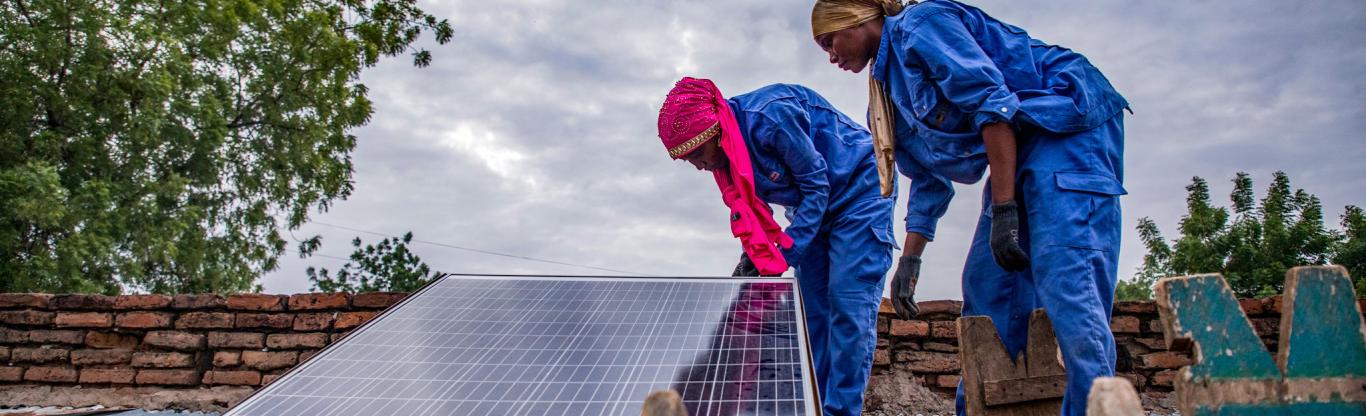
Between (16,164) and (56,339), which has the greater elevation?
(16,164)

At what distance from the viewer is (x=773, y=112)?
2895mm

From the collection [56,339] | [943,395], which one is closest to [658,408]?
[943,395]

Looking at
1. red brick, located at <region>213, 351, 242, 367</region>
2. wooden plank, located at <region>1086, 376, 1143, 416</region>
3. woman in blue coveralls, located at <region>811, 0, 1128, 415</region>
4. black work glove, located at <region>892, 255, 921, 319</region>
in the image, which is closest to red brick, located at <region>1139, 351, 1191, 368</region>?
black work glove, located at <region>892, 255, 921, 319</region>

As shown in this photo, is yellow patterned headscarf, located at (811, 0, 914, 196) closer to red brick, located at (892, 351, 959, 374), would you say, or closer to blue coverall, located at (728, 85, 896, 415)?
blue coverall, located at (728, 85, 896, 415)

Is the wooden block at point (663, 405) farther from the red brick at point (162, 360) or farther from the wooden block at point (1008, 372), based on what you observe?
the red brick at point (162, 360)

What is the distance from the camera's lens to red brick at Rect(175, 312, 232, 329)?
499 cm

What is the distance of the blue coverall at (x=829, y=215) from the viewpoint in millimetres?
2721

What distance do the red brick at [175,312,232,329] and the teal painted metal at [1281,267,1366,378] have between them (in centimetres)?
527

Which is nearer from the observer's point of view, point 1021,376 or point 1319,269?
point 1319,269

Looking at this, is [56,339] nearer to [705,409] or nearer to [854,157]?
[854,157]

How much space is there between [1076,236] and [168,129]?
1028 cm

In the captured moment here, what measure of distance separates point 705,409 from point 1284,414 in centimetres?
89

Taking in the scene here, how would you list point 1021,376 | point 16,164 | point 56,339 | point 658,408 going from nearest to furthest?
point 658,408, point 1021,376, point 56,339, point 16,164

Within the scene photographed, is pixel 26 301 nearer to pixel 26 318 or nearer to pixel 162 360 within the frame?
pixel 26 318
